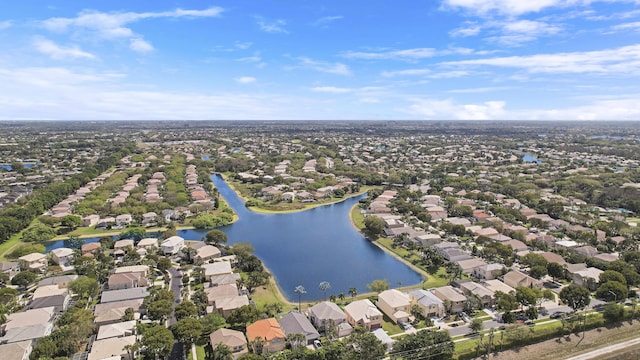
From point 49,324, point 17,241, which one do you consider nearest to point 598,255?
point 49,324

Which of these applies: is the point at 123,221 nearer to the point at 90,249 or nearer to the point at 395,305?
the point at 90,249

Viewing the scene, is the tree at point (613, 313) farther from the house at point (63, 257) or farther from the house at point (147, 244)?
the house at point (63, 257)

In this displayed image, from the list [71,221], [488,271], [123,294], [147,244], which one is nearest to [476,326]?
[488,271]

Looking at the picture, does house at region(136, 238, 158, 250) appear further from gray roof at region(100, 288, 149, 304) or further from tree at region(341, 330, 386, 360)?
tree at region(341, 330, 386, 360)

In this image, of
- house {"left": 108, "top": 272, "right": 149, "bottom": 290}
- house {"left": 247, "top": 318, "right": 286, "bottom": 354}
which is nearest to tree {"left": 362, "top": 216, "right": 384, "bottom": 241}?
house {"left": 247, "top": 318, "right": 286, "bottom": 354}

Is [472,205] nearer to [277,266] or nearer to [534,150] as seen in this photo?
[277,266]
